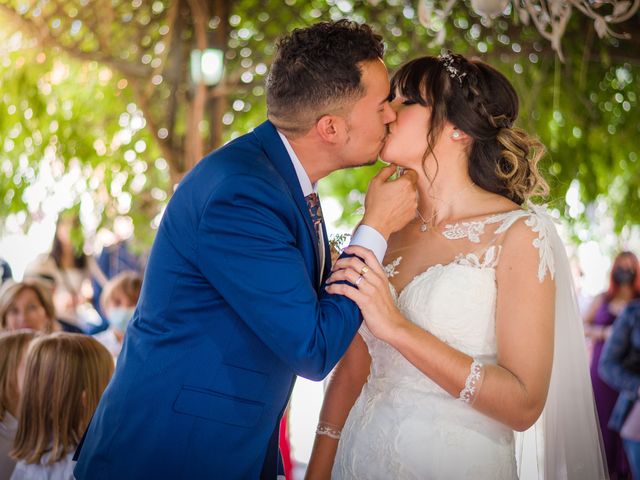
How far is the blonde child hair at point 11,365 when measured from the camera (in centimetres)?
338

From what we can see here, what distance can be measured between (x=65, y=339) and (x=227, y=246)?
4.75 ft

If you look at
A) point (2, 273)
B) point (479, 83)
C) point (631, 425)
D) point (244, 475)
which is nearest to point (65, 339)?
point (244, 475)

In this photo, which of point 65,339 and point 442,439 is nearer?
point 442,439

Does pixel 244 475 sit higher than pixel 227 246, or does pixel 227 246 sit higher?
pixel 227 246

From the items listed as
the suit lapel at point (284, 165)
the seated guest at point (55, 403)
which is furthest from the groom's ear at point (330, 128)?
the seated guest at point (55, 403)

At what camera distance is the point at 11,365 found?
3.47 m

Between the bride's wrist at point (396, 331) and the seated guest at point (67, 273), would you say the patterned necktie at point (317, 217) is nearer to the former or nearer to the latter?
the bride's wrist at point (396, 331)

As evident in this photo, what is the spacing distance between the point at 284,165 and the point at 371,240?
1.01 ft

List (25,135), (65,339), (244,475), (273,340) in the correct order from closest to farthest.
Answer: (273,340) → (244,475) → (65,339) → (25,135)

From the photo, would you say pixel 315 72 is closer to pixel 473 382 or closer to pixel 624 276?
pixel 473 382

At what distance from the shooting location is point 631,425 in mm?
5020

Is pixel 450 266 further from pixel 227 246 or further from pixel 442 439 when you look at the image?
pixel 227 246

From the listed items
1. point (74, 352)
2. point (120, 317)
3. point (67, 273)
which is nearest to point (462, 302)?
point (74, 352)

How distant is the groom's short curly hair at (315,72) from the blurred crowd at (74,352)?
1420 mm
